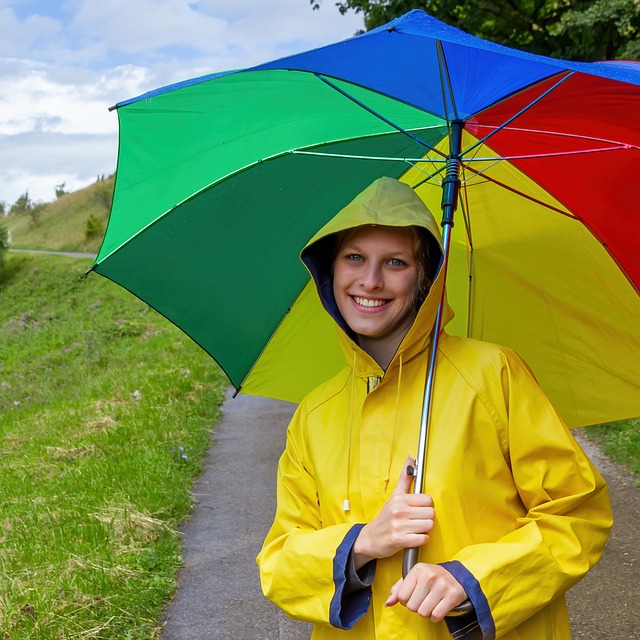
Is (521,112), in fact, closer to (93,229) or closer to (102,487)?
(102,487)

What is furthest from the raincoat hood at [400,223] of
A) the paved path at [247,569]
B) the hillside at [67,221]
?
the hillside at [67,221]

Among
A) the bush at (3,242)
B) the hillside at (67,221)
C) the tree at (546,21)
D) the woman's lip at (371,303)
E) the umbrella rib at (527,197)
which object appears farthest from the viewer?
the hillside at (67,221)

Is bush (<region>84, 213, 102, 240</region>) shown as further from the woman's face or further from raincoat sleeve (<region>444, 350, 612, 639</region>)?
raincoat sleeve (<region>444, 350, 612, 639</region>)

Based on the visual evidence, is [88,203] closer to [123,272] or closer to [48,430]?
[48,430]

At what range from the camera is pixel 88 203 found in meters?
61.4

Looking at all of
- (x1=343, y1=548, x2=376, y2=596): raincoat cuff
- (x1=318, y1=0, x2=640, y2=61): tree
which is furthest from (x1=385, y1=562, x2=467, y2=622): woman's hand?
(x1=318, y1=0, x2=640, y2=61): tree

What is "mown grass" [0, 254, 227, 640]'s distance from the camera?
4281mm

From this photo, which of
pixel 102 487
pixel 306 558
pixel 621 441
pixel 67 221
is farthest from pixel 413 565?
pixel 67 221

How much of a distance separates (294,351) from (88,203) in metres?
60.9

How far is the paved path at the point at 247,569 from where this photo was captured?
4.41 meters

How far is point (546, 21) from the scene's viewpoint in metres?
11.9

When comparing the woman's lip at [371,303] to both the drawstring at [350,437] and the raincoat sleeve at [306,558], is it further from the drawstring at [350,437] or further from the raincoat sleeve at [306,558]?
the raincoat sleeve at [306,558]

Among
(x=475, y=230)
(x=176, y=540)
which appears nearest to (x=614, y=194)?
(x=475, y=230)

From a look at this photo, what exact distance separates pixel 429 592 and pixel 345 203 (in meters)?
1.54
